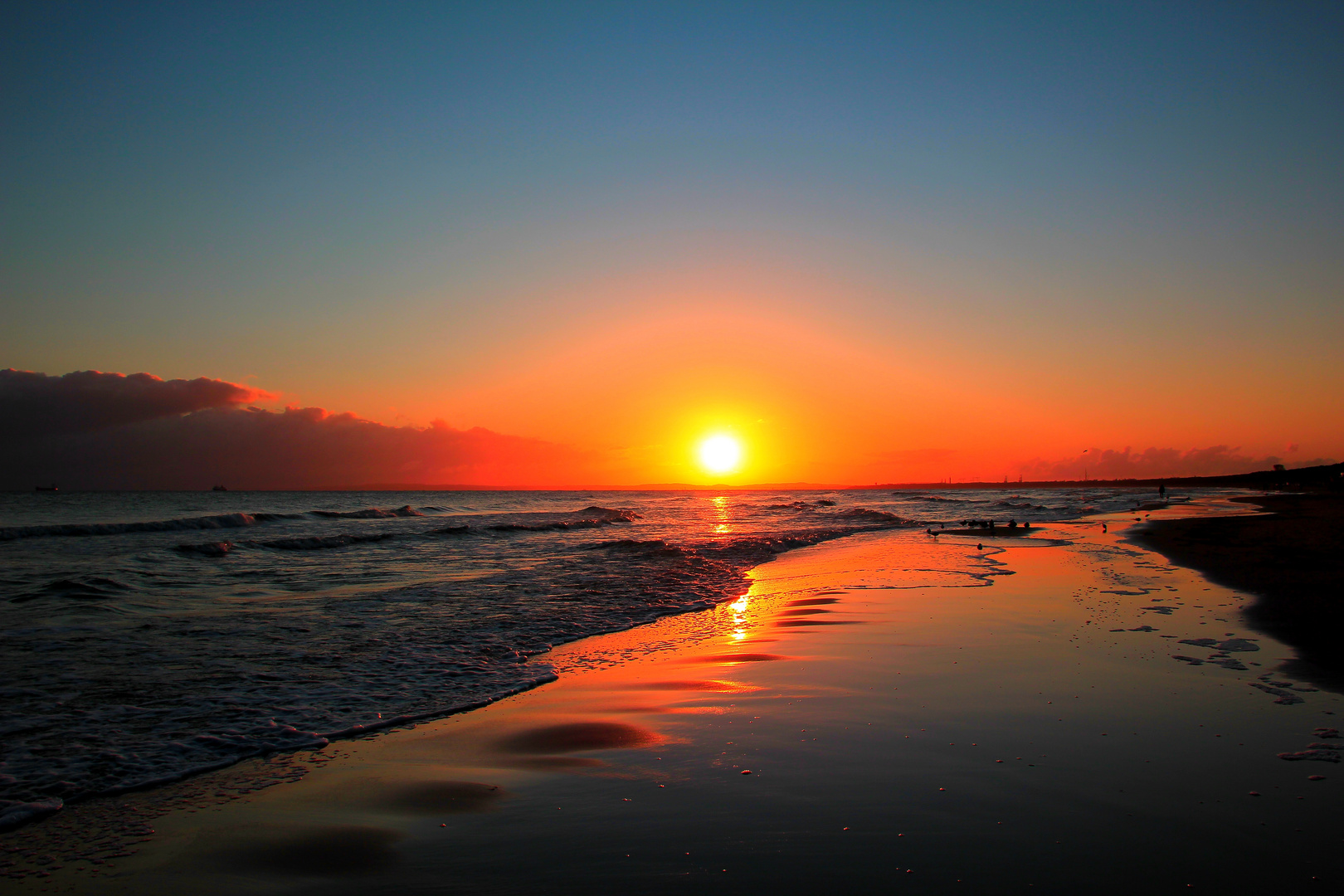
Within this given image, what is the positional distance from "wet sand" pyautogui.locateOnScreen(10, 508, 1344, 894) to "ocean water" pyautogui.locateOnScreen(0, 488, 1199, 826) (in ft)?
2.68

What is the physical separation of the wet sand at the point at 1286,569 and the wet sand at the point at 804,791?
0.53 m

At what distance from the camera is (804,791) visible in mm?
4980

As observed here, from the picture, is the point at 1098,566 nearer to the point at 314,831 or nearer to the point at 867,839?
the point at 867,839

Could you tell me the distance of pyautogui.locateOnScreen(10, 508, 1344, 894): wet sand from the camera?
13.0 ft

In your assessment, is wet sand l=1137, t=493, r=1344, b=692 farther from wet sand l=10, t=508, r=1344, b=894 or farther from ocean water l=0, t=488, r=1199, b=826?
ocean water l=0, t=488, r=1199, b=826

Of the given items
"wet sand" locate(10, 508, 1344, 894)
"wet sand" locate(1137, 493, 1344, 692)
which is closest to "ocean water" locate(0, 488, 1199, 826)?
"wet sand" locate(10, 508, 1344, 894)

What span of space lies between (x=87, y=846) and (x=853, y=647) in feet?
28.0

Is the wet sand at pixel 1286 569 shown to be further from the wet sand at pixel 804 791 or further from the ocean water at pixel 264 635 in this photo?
the ocean water at pixel 264 635

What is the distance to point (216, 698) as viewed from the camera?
311 inches

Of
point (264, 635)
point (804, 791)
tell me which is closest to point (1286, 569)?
point (804, 791)

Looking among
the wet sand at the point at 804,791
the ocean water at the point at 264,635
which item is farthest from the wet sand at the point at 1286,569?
the ocean water at the point at 264,635

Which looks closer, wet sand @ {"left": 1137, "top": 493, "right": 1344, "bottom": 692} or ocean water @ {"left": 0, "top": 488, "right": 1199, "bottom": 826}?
ocean water @ {"left": 0, "top": 488, "right": 1199, "bottom": 826}

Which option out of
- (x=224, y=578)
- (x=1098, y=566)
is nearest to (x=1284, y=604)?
(x=1098, y=566)

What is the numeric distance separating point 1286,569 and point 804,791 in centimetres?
1793
